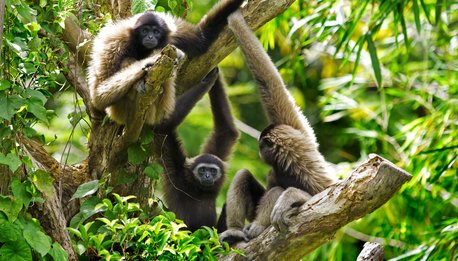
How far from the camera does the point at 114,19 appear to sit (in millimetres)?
7828

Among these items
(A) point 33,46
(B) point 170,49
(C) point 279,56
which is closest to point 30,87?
(A) point 33,46

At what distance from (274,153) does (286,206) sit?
0.97 metres

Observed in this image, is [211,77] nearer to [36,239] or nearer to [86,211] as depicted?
[86,211]

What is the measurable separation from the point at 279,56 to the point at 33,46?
11634mm

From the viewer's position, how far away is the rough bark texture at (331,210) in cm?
605

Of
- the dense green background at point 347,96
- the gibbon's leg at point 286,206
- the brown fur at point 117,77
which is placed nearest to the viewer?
the dense green background at point 347,96

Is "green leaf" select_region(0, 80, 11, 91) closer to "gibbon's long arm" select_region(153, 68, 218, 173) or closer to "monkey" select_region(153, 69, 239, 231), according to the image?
"gibbon's long arm" select_region(153, 68, 218, 173)

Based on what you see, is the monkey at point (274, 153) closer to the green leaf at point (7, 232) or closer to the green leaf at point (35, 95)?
the green leaf at point (35, 95)

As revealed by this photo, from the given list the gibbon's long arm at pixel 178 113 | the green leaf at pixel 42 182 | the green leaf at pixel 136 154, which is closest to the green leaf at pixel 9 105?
the green leaf at pixel 42 182

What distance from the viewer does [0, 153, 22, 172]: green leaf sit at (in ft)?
18.1

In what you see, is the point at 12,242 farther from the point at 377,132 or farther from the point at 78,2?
the point at 377,132

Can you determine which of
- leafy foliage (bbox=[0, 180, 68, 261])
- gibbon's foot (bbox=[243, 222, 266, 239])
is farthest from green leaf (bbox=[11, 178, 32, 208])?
gibbon's foot (bbox=[243, 222, 266, 239])

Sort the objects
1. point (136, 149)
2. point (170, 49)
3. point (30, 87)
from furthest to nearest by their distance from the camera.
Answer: point (136, 149) < point (30, 87) < point (170, 49)

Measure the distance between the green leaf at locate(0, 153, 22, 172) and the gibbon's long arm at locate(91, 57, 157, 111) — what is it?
4.52 feet
